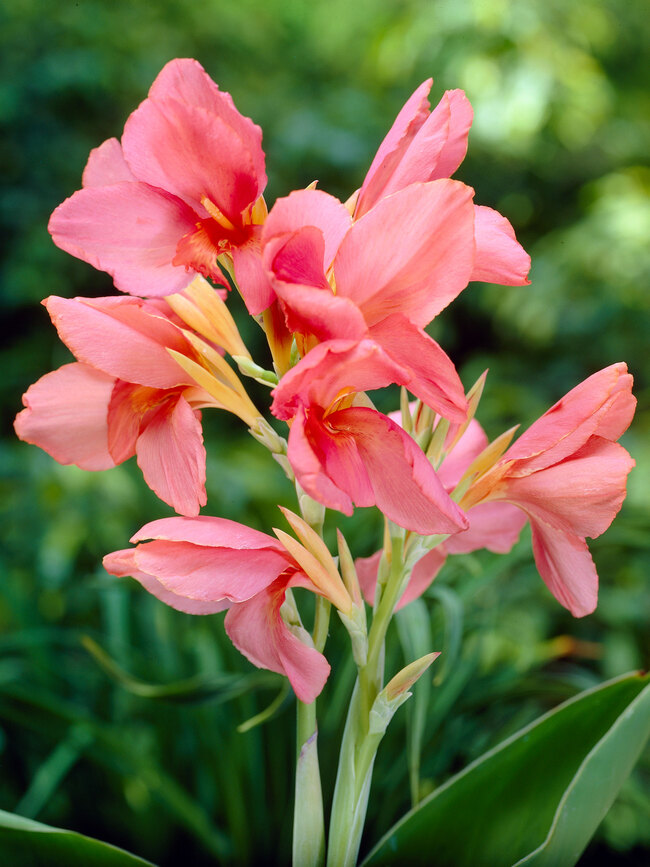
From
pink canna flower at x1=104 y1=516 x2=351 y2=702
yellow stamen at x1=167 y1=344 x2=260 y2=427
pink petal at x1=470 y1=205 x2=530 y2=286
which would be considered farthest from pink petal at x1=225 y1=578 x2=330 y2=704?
pink petal at x1=470 y1=205 x2=530 y2=286

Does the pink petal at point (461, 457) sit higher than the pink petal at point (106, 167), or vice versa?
the pink petal at point (106, 167)

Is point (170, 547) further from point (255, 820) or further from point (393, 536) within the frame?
point (255, 820)

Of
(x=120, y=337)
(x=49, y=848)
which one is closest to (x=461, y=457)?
(x=120, y=337)

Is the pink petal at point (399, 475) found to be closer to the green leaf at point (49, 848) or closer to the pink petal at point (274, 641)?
the pink petal at point (274, 641)

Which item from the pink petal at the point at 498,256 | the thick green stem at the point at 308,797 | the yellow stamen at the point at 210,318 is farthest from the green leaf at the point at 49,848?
the pink petal at the point at 498,256

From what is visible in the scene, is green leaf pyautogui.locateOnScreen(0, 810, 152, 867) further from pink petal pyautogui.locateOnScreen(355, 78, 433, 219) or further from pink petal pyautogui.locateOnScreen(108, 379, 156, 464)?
pink petal pyautogui.locateOnScreen(355, 78, 433, 219)

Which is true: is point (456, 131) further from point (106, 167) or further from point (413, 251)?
point (106, 167)

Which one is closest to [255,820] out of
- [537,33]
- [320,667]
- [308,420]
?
[320,667]
